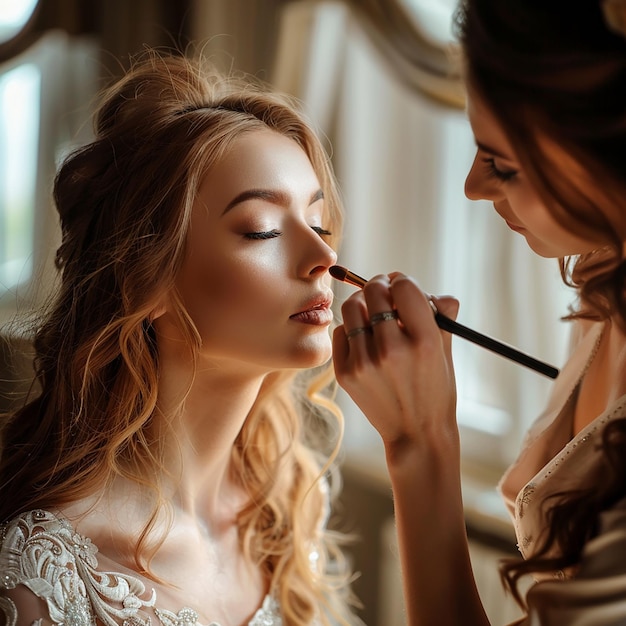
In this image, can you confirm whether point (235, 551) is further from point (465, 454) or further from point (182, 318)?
point (465, 454)

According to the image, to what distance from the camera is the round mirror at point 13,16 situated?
118 inches

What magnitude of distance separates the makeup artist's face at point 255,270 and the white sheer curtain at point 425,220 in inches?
31.5

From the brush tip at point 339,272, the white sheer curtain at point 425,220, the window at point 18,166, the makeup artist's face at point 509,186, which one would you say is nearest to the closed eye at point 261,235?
the brush tip at point 339,272

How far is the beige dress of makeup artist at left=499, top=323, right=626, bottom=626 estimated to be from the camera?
0.70 m

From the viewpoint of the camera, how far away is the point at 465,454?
2.12 metres

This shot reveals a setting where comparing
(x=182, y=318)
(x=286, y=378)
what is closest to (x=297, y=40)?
(x=286, y=378)

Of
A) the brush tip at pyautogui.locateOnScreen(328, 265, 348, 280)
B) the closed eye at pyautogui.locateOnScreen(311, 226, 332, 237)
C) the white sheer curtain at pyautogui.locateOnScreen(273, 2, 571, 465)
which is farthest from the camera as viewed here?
the white sheer curtain at pyautogui.locateOnScreen(273, 2, 571, 465)

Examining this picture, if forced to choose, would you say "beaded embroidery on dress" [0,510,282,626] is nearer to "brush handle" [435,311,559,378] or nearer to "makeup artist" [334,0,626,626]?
"makeup artist" [334,0,626,626]

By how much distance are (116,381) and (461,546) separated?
0.52 m

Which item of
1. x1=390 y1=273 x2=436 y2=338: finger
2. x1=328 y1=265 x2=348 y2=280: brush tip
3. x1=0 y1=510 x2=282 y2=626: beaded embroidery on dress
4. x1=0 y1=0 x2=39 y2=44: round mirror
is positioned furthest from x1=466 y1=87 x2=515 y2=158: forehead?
x1=0 y1=0 x2=39 y2=44: round mirror

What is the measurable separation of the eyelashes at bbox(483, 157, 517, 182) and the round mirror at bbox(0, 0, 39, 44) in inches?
103

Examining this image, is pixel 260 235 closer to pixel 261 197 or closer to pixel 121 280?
pixel 261 197

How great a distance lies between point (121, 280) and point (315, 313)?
0.86 feet

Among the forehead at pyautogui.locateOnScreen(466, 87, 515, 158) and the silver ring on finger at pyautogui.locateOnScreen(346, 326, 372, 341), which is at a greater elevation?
the forehead at pyautogui.locateOnScreen(466, 87, 515, 158)
